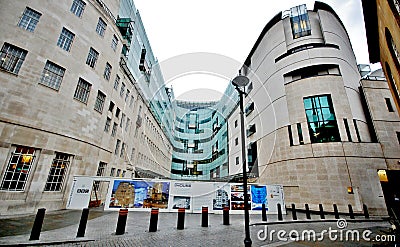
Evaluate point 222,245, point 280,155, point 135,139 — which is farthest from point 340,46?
point 135,139

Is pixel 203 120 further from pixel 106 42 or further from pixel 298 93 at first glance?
pixel 106 42

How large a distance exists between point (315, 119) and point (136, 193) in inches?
756

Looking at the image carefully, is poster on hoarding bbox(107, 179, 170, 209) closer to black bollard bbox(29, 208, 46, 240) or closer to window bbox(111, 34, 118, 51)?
black bollard bbox(29, 208, 46, 240)

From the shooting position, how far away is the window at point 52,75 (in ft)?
42.4

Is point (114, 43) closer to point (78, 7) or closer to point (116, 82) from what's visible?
point (116, 82)

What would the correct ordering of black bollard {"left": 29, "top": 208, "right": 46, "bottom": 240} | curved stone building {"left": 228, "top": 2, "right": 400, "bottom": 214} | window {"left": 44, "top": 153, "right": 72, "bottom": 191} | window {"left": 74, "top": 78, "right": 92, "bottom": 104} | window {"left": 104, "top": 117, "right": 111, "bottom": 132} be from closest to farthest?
black bollard {"left": 29, "top": 208, "right": 46, "bottom": 240} < window {"left": 44, "top": 153, "right": 72, "bottom": 191} < window {"left": 74, "top": 78, "right": 92, "bottom": 104} < curved stone building {"left": 228, "top": 2, "right": 400, "bottom": 214} < window {"left": 104, "top": 117, "right": 111, "bottom": 132}

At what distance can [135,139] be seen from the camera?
28.1m

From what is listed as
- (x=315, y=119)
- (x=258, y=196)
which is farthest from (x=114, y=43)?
(x=315, y=119)

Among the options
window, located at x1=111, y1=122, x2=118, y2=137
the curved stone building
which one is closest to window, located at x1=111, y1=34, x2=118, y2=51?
window, located at x1=111, y1=122, x2=118, y2=137

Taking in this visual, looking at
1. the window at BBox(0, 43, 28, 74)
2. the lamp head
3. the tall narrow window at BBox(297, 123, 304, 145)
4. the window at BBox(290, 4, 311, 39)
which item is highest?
the window at BBox(290, 4, 311, 39)

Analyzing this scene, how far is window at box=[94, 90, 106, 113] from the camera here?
57.4 feet

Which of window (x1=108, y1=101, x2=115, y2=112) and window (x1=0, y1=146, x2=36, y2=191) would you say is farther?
window (x1=108, y1=101, x2=115, y2=112)

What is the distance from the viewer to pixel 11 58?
11.5 meters

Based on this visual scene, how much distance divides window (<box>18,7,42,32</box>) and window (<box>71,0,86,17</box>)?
307 centimetres
